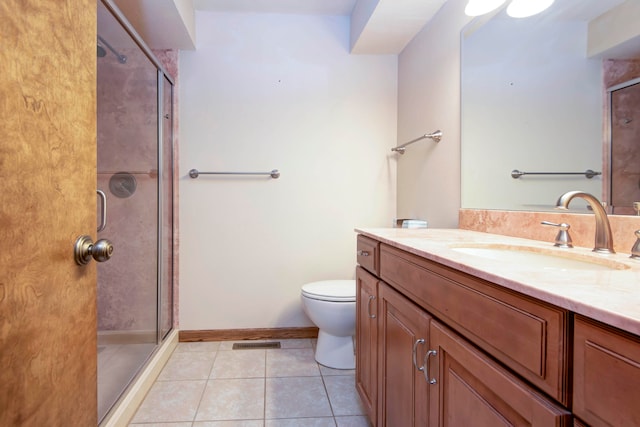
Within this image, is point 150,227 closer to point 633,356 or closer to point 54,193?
point 54,193

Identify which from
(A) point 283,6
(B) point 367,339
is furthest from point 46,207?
A: (A) point 283,6

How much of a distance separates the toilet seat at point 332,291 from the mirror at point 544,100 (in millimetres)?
741

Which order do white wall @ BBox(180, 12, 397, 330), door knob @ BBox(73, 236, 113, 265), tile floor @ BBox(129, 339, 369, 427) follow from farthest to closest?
white wall @ BBox(180, 12, 397, 330)
tile floor @ BBox(129, 339, 369, 427)
door knob @ BBox(73, 236, 113, 265)

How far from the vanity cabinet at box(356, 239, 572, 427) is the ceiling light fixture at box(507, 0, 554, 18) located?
992 millimetres

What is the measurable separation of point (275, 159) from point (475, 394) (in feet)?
5.92

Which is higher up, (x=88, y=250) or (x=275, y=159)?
(x=275, y=159)

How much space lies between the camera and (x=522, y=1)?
1.20 metres

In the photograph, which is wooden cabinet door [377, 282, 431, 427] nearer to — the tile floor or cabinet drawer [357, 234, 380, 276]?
cabinet drawer [357, 234, 380, 276]

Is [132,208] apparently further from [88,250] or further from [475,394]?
[475,394]

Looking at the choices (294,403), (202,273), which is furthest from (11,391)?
(202,273)

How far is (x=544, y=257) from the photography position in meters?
0.94

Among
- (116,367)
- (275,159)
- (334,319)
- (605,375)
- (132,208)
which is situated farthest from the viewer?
(275,159)

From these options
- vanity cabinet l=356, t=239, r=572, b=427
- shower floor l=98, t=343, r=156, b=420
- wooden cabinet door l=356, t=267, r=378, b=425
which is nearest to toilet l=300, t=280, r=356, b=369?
wooden cabinet door l=356, t=267, r=378, b=425

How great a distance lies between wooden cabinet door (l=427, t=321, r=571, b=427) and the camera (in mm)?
475
